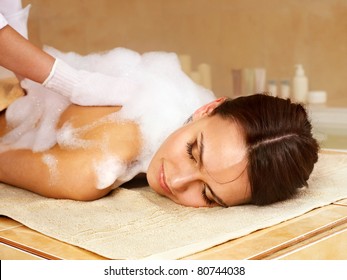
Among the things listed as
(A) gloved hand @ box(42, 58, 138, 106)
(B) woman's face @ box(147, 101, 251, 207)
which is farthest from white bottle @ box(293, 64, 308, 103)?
(B) woman's face @ box(147, 101, 251, 207)

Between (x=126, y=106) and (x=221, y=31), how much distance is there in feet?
6.33

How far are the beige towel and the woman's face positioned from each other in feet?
0.11

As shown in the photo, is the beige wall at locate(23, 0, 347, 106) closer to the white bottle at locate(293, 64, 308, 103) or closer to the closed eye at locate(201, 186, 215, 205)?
the white bottle at locate(293, 64, 308, 103)

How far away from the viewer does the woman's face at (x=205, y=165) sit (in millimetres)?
1228

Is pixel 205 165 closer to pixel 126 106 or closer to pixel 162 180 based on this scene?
pixel 162 180

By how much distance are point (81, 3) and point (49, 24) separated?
0.25 meters

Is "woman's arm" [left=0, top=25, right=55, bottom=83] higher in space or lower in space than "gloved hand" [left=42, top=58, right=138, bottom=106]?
higher

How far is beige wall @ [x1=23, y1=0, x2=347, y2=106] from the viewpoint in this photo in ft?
9.73

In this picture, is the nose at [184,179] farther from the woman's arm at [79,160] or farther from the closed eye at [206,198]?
the woman's arm at [79,160]

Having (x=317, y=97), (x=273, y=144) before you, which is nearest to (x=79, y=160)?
(x=273, y=144)

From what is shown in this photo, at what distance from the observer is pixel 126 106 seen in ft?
4.84

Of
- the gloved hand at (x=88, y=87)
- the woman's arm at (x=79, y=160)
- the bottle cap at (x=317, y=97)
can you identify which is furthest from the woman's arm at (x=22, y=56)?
the bottle cap at (x=317, y=97)
